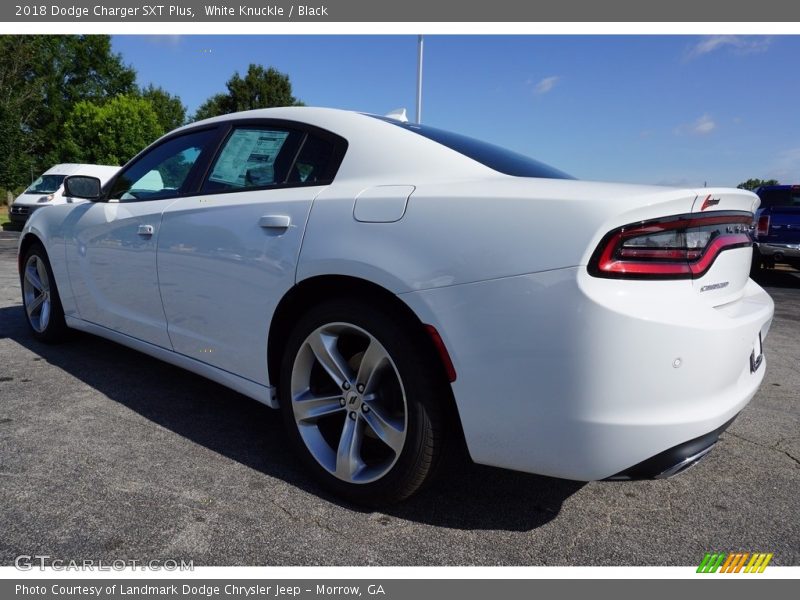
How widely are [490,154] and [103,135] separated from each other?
1288 inches

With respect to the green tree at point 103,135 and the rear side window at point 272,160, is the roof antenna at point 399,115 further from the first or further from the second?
the green tree at point 103,135

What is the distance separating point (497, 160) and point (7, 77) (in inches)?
1512

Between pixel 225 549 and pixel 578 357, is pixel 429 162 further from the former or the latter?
pixel 225 549

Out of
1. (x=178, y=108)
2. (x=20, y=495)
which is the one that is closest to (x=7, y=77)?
(x=178, y=108)

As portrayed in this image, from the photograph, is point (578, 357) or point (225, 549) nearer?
point (578, 357)

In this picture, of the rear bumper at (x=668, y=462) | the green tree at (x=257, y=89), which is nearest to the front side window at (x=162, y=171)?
the rear bumper at (x=668, y=462)

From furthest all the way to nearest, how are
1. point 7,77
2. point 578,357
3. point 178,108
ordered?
point 178,108 → point 7,77 → point 578,357

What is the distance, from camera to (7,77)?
31641 millimetres

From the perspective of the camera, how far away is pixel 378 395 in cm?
223

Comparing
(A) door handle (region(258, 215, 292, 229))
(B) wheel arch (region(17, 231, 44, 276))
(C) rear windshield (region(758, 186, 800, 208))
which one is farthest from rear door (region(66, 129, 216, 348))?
(C) rear windshield (region(758, 186, 800, 208))

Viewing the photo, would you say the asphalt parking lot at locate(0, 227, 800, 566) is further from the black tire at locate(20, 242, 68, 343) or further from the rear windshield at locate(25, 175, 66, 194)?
the rear windshield at locate(25, 175, 66, 194)

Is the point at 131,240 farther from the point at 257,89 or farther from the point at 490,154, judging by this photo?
the point at 257,89

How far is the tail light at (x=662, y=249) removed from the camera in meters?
→ 1.68

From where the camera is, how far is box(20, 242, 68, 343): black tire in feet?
13.8
